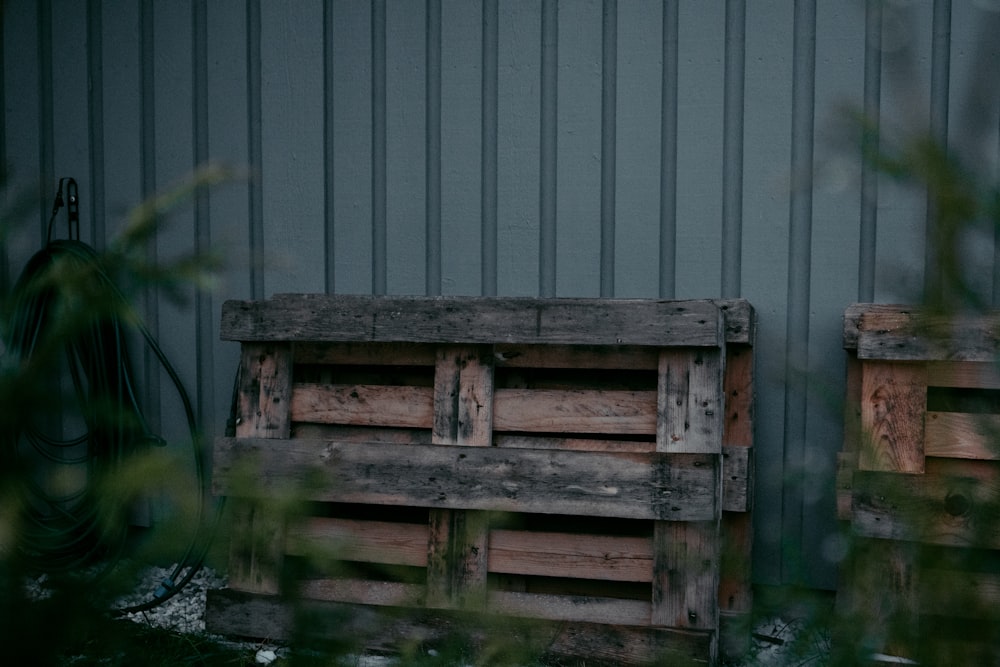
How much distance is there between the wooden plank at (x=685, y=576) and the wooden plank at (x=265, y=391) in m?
1.36

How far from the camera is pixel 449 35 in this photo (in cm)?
350

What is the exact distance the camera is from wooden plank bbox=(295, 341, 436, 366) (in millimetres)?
3074

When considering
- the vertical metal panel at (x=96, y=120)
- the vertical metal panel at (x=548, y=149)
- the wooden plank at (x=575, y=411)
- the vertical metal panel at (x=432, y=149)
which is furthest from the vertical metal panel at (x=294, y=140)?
the wooden plank at (x=575, y=411)

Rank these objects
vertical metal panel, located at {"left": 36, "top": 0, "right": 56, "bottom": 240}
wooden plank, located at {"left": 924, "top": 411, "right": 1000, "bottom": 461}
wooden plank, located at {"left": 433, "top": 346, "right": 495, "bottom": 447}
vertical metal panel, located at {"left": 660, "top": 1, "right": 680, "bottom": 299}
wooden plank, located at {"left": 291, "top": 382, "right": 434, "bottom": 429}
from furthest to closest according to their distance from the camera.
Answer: vertical metal panel, located at {"left": 36, "top": 0, "right": 56, "bottom": 240}
vertical metal panel, located at {"left": 660, "top": 1, "right": 680, "bottom": 299}
wooden plank, located at {"left": 291, "top": 382, "right": 434, "bottom": 429}
wooden plank, located at {"left": 433, "top": 346, "right": 495, "bottom": 447}
wooden plank, located at {"left": 924, "top": 411, "right": 1000, "bottom": 461}

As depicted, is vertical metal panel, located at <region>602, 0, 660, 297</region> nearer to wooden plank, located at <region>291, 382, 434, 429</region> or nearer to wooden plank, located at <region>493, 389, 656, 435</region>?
wooden plank, located at <region>493, 389, 656, 435</region>

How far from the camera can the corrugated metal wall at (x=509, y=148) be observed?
3160mm

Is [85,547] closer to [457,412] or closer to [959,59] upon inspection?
[457,412]

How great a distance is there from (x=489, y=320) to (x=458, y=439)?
0.41 metres

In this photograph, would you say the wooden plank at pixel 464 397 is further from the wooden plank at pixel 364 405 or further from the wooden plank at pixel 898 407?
the wooden plank at pixel 898 407

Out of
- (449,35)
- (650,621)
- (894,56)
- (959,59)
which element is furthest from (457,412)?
(894,56)

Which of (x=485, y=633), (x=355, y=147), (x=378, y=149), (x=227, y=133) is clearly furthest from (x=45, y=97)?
(x=485, y=633)

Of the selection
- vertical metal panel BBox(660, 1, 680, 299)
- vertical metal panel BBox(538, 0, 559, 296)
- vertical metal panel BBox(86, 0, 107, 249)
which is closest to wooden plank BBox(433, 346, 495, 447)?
vertical metal panel BBox(538, 0, 559, 296)

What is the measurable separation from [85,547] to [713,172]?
2.91 m

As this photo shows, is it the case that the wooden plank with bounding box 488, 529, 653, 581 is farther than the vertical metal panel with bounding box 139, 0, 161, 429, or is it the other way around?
the vertical metal panel with bounding box 139, 0, 161, 429
